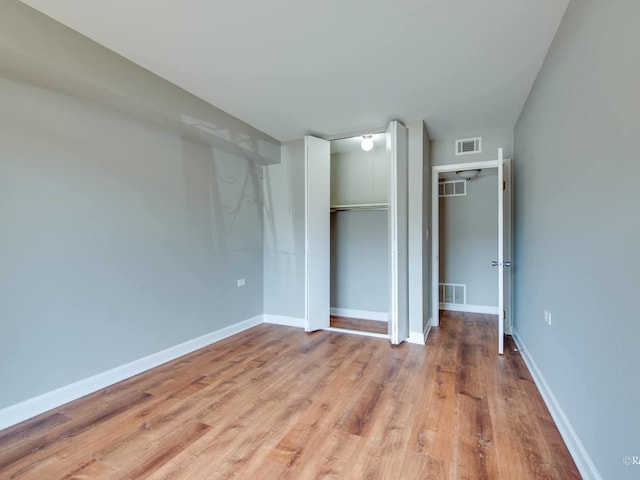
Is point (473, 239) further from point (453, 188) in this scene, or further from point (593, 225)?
point (593, 225)

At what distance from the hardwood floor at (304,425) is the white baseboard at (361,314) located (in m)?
1.50

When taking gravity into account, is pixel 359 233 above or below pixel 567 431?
above

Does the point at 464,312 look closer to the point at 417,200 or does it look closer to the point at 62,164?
the point at 417,200

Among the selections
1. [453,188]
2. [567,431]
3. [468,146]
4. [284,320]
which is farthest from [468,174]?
[567,431]

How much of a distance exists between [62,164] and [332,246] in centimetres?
365

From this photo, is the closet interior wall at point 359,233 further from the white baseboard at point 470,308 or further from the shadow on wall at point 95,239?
the shadow on wall at point 95,239

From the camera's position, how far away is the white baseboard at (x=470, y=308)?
4948 mm

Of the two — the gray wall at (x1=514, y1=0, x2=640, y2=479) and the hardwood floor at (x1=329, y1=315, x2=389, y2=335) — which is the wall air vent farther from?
the gray wall at (x1=514, y1=0, x2=640, y2=479)

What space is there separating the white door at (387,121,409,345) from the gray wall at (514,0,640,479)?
54.7 inches

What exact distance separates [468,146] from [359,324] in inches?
117

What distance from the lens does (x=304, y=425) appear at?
6.79 ft

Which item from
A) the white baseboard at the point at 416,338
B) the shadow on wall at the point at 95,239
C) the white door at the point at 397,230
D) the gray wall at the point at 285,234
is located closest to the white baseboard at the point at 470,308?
the white baseboard at the point at 416,338

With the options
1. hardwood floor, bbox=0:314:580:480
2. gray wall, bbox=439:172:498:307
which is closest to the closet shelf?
gray wall, bbox=439:172:498:307

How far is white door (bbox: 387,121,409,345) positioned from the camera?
354 centimetres
